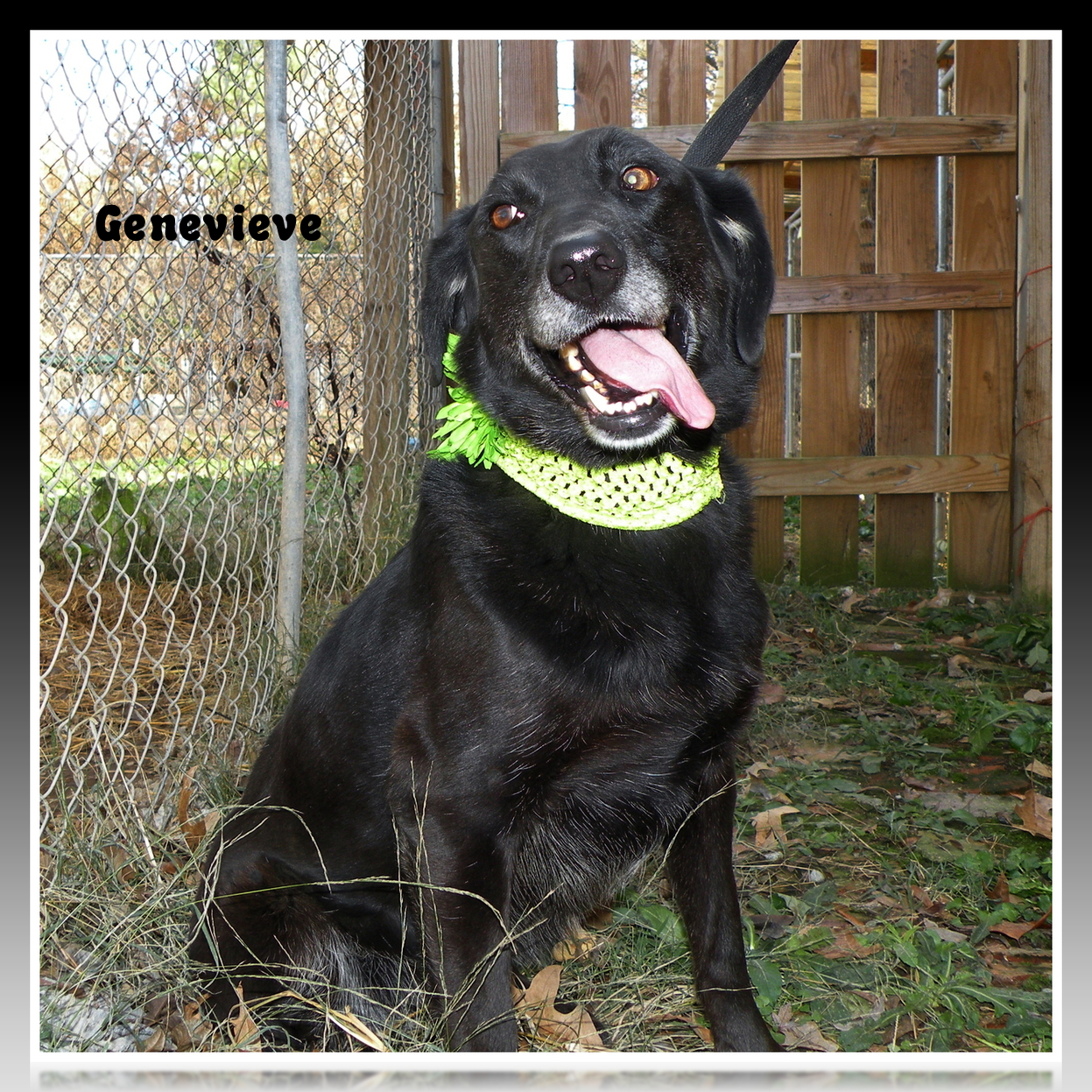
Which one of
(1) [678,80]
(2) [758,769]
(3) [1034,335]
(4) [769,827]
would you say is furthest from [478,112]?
(4) [769,827]

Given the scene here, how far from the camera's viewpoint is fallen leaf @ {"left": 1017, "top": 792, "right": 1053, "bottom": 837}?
9.04ft

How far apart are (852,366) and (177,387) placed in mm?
3516

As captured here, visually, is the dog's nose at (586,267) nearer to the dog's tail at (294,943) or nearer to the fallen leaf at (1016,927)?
the dog's tail at (294,943)

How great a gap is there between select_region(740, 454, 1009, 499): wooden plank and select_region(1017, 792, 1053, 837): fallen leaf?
99.1 inches

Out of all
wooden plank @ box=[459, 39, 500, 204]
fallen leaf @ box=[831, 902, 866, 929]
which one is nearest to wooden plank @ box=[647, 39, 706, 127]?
wooden plank @ box=[459, 39, 500, 204]

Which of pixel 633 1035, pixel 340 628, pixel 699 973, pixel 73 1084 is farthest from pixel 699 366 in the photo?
pixel 73 1084

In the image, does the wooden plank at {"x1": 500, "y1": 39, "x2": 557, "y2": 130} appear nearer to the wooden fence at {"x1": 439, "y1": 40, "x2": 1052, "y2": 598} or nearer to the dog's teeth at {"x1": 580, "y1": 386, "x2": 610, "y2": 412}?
the wooden fence at {"x1": 439, "y1": 40, "x2": 1052, "y2": 598}

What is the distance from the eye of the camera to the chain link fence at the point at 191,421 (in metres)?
2.34

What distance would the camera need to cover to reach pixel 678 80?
492cm

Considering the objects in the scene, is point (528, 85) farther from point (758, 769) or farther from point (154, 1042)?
point (154, 1042)

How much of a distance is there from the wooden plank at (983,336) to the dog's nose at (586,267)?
149 inches

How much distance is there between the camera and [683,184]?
218 centimetres

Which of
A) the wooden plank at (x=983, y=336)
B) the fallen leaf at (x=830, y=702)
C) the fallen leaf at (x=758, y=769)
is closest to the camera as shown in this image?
the fallen leaf at (x=758, y=769)

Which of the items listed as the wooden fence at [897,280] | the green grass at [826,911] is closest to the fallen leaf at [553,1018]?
the green grass at [826,911]
